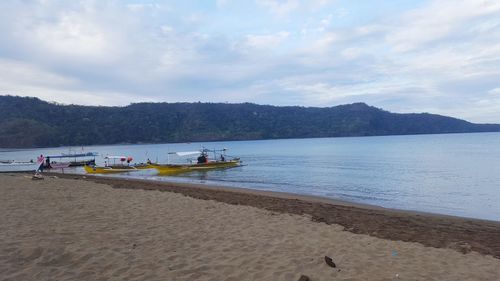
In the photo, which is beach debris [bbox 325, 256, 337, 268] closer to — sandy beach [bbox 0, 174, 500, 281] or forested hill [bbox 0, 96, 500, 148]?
sandy beach [bbox 0, 174, 500, 281]

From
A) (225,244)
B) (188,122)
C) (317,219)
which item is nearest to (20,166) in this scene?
(317,219)

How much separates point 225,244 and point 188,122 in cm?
15748

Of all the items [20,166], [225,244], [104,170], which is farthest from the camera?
[20,166]

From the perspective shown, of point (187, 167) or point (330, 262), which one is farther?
point (187, 167)

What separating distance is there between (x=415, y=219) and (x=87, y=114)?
15732 cm

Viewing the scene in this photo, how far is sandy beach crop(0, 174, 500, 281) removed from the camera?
5734 mm

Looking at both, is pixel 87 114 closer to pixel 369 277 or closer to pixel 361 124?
pixel 361 124

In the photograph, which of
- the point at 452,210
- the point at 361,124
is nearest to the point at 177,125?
the point at 361,124

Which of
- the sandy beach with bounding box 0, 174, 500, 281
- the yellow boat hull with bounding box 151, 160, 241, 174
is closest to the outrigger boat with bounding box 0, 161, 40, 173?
the yellow boat hull with bounding box 151, 160, 241, 174

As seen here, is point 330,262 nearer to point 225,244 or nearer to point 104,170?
point 225,244

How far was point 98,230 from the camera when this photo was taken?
8.03 m

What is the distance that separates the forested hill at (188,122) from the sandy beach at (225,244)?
5502 inches

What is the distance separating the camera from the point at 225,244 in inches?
290

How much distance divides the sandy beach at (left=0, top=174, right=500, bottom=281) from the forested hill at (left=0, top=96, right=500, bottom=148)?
139739 millimetres
